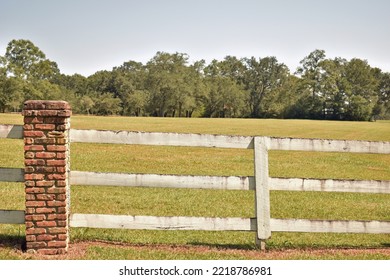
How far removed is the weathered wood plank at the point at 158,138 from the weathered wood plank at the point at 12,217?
117 centimetres

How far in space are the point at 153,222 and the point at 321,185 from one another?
2.32 m

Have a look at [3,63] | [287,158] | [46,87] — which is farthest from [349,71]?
[287,158]

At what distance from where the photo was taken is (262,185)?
5832mm

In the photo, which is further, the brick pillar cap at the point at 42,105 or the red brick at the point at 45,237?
the red brick at the point at 45,237

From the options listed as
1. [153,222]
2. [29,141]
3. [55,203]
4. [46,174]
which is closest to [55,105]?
[29,141]

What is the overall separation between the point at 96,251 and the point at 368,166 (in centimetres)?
1686

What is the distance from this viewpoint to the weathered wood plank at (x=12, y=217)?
5.65 m

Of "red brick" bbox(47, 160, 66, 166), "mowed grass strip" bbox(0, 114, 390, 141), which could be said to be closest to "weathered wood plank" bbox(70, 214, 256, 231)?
"red brick" bbox(47, 160, 66, 166)

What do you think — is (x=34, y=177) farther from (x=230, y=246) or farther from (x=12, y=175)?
(x=230, y=246)

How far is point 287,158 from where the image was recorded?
2177 cm

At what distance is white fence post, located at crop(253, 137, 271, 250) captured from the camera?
19.1 ft

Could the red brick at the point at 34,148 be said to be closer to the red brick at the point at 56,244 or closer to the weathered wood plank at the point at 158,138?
the weathered wood plank at the point at 158,138

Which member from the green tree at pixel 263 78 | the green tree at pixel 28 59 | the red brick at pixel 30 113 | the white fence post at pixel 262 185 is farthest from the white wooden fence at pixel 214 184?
the green tree at pixel 263 78
